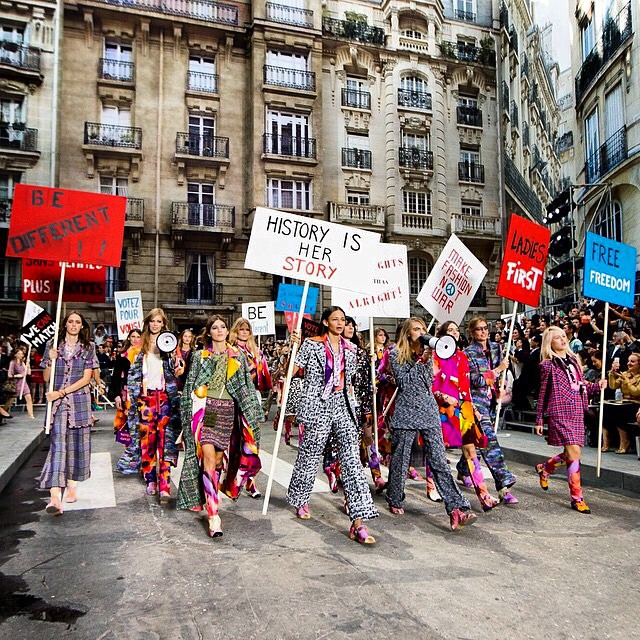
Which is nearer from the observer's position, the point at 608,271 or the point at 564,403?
the point at 564,403

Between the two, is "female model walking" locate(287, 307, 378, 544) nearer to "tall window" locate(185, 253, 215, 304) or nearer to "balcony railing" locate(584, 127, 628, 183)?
"balcony railing" locate(584, 127, 628, 183)

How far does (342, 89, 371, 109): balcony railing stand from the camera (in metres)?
29.5

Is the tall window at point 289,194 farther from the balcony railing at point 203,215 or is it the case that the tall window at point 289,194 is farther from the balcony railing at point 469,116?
the balcony railing at point 469,116

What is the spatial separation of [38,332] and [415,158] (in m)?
22.0

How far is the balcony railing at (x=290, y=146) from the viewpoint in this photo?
27344mm

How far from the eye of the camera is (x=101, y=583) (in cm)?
380

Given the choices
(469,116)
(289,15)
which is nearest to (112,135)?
(289,15)

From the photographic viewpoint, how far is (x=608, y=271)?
7.94m

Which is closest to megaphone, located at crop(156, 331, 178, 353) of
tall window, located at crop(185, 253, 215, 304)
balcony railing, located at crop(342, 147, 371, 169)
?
tall window, located at crop(185, 253, 215, 304)

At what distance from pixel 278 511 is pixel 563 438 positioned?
2.80 meters

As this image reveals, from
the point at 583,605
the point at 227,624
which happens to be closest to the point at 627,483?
the point at 583,605

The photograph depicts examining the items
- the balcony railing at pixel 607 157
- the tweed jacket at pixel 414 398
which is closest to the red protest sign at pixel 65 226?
the tweed jacket at pixel 414 398

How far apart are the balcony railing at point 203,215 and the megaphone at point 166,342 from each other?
20.3m

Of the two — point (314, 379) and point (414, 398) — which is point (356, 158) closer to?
point (414, 398)
